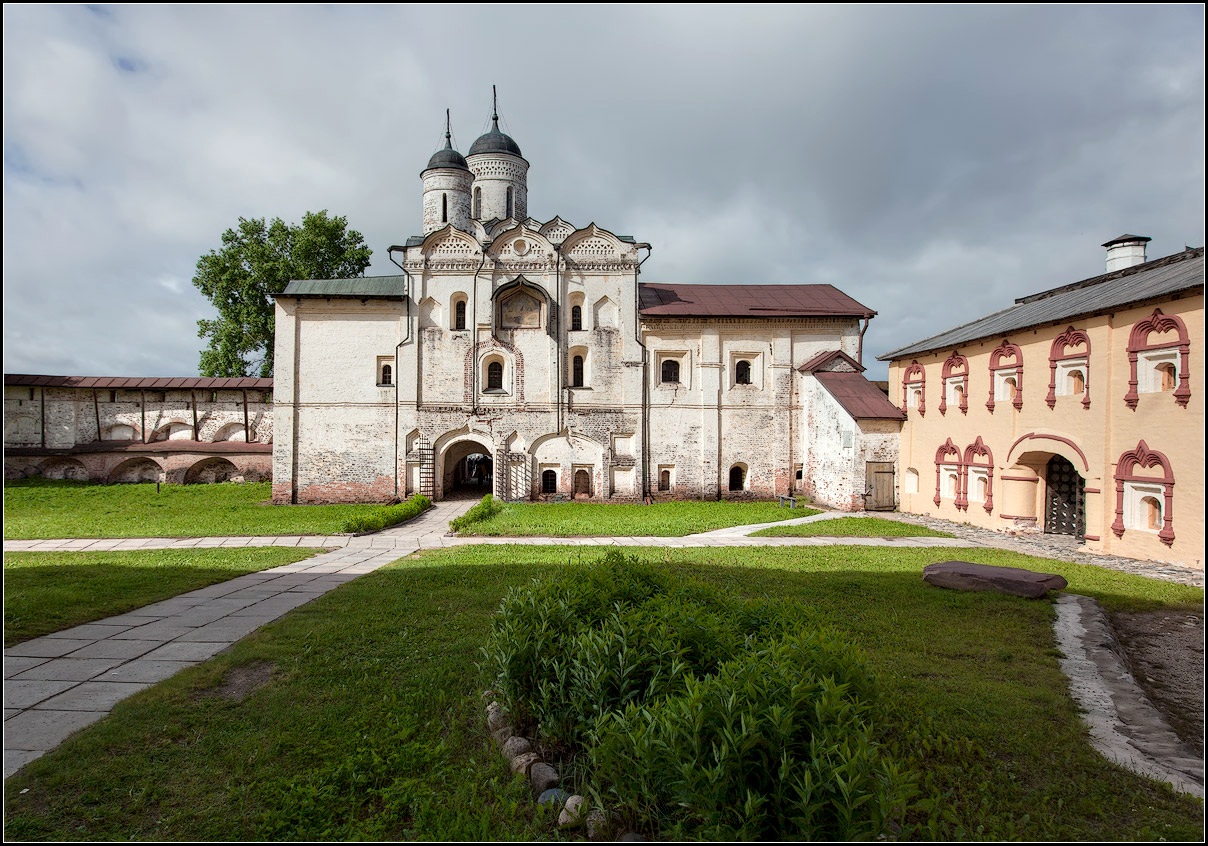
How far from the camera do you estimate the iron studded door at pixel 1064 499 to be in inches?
544

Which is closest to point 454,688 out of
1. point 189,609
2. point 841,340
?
point 189,609

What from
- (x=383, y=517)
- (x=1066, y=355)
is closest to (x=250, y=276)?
(x=383, y=517)

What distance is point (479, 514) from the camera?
16.7 m

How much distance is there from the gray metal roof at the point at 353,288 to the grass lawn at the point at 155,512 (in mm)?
7330

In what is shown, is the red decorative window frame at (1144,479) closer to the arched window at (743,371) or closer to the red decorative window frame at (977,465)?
the red decorative window frame at (977,465)

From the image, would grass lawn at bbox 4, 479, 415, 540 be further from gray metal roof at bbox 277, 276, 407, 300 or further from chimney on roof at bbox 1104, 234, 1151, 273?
chimney on roof at bbox 1104, 234, 1151, 273

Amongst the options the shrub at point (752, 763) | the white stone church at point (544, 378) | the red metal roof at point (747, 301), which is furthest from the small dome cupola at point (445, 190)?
the shrub at point (752, 763)

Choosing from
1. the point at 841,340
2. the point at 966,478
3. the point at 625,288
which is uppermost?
the point at 625,288

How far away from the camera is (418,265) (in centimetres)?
2091

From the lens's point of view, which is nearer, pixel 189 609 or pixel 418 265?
pixel 189 609

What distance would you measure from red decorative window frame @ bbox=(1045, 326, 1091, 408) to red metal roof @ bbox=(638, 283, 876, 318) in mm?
7949

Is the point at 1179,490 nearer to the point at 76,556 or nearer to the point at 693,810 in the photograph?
the point at 693,810

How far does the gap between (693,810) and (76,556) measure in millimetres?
13419

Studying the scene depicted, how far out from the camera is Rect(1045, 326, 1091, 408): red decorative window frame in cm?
1280
